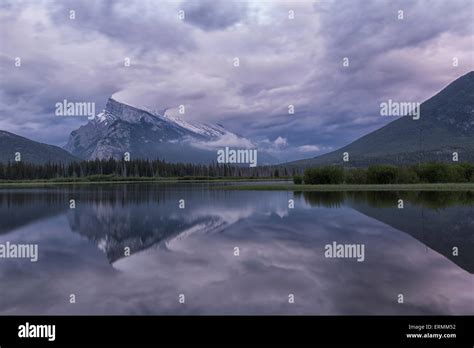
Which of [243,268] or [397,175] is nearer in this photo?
[243,268]

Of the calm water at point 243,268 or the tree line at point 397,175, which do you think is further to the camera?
the tree line at point 397,175

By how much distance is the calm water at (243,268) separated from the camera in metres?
16.7

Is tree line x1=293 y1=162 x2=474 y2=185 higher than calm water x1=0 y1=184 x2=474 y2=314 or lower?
higher

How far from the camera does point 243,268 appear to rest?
22938 millimetres

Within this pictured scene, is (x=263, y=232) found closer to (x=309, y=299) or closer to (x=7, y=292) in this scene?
(x=309, y=299)

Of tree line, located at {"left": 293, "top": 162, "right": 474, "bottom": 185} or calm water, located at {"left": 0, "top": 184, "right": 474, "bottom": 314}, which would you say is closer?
calm water, located at {"left": 0, "top": 184, "right": 474, "bottom": 314}

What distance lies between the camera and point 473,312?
15.4 m

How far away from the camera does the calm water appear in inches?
658

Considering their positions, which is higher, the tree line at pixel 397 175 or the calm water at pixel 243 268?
the tree line at pixel 397 175

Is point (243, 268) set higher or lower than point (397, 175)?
lower
